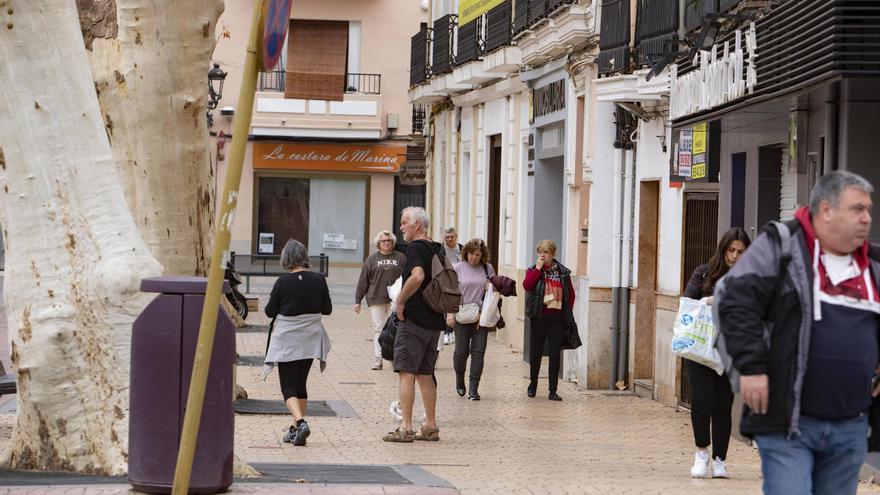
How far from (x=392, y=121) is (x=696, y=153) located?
112 feet

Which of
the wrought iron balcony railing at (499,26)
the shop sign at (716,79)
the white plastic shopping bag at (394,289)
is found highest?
the wrought iron balcony railing at (499,26)

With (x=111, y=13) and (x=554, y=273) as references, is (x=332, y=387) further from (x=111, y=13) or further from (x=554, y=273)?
(x=111, y=13)

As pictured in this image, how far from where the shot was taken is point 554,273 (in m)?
18.2

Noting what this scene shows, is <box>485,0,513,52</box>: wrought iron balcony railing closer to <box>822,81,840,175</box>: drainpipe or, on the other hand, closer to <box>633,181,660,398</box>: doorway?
<box>633,181,660,398</box>: doorway

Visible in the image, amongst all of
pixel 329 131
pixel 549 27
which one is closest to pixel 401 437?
pixel 549 27

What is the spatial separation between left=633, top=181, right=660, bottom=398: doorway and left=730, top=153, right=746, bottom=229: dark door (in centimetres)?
300

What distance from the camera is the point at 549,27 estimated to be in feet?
71.9

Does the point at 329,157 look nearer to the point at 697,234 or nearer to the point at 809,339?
the point at 697,234

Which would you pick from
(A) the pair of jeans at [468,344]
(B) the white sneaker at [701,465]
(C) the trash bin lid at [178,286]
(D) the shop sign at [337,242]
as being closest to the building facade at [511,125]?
(A) the pair of jeans at [468,344]

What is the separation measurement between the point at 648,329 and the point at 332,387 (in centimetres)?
354

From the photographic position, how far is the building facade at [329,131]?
49.6 m

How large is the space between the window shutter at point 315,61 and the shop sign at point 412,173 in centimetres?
302

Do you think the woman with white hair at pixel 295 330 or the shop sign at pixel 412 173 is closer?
the woman with white hair at pixel 295 330

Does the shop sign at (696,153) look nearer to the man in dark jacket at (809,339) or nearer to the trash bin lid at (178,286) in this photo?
the trash bin lid at (178,286)
